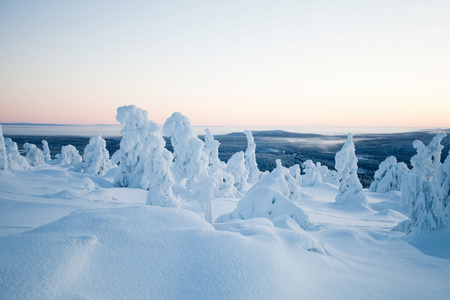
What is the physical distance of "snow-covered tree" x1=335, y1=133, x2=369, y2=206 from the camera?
86.4ft

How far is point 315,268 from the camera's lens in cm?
574

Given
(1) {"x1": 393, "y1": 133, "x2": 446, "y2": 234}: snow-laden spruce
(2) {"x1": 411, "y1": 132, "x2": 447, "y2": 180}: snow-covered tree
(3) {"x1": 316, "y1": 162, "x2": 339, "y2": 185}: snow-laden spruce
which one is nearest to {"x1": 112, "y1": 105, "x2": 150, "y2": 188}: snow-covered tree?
(1) {"x1": 393, "y1": 133, "x2": 446, "y2": 234}: snow-laden spruce

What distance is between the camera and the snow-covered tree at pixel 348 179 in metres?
26.3

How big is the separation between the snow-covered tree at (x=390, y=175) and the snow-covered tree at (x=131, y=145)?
1547 inches

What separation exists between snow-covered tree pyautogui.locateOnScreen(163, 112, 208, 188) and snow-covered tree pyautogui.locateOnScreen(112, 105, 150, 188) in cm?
277

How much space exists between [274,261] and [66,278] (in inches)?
158

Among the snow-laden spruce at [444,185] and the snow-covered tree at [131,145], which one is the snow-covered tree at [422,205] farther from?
the snow-covered tree at [131,145]

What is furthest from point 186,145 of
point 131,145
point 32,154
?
point 32,154

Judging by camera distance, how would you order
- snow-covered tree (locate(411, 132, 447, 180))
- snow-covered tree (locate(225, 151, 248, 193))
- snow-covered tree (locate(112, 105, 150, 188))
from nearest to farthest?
1. snow-covered tree (locate(112, 105, 150, 188))
2. snow-covered tree (locate(411, 132, 447, 180))
3. snow-covered tree (locate(225, 151, 248, 193))

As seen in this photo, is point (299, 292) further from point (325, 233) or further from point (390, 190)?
point (390, 190)

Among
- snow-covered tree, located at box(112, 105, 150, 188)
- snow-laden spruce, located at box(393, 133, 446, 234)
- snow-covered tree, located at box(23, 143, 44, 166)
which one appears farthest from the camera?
snow-covered tree, located at box(23, 143, 44, 166)

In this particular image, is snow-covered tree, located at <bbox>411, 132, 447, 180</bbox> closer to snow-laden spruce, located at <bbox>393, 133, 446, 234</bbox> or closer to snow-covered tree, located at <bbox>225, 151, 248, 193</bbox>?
snow-laden spruce, located at <bbox>393, 133, 446, 234</bbox>

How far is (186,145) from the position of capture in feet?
77.7

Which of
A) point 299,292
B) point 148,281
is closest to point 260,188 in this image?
point 299,292
